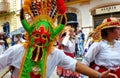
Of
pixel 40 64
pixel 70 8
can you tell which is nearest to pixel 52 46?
pixel 40 64

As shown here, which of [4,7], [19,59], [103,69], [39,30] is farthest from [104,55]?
[4,7]

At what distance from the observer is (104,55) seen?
15.1 feet

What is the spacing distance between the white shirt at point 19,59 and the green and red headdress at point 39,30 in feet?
0.18

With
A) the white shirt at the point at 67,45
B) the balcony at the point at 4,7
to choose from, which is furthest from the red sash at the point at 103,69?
the balcony at the point at 4,7

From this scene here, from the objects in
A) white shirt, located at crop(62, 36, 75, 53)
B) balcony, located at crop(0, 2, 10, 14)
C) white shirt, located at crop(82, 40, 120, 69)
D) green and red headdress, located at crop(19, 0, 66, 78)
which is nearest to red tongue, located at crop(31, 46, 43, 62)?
green and red headdress, located at crop(19, 0, 66, 78)

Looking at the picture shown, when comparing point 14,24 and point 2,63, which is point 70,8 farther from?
point 2,63

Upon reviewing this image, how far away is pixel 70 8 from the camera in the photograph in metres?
24.0

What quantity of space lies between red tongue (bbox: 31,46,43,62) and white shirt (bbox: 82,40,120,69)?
113cm

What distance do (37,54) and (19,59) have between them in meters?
0.20

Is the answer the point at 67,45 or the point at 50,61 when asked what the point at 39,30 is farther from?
the point at 67,45

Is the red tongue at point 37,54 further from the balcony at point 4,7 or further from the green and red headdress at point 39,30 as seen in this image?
the balcony at point 4,7

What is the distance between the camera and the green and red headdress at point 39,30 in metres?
3.67

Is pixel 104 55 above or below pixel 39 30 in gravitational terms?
below

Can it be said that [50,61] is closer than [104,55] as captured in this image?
Yes
